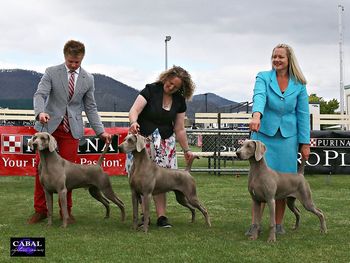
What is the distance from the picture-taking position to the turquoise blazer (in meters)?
5.12

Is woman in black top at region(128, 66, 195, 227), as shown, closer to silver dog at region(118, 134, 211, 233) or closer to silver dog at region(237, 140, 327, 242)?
silver dog at region(118, 134, 211, 233)

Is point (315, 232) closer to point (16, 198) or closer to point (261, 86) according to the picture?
point (261, 86)

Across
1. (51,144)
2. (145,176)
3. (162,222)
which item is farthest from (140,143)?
(162,222)

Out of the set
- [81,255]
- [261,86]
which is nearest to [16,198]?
[81,255]

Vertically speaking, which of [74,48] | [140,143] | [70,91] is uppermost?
[74,48]

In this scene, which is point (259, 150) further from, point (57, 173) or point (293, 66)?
point (57, 173)

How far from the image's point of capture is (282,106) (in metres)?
5.12

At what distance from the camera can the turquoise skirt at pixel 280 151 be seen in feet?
17.1

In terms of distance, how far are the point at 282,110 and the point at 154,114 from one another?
55.8 inches

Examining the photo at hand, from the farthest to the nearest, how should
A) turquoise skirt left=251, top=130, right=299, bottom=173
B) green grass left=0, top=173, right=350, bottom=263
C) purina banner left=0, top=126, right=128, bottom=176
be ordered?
purina banner left=0, top=126, right=128, bottom=176 < turquoise skirt left=251, top=130, right=299, bottom=173 < green grass left=0, top=173, right=350, bottom=263

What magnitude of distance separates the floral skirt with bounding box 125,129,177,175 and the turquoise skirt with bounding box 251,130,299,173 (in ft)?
3.37

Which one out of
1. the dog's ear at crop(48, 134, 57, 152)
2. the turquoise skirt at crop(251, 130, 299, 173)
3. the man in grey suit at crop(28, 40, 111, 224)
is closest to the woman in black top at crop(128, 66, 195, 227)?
the man in grey suit at crop(28, 40, 111, 224)

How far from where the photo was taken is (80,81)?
5.84 meters

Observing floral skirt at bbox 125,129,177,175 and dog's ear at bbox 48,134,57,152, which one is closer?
dog's ear at bbox 48,134,57,152
